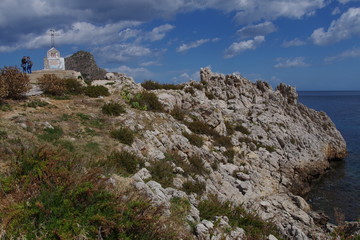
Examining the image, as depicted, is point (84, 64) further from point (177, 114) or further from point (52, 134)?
point (52, 134)

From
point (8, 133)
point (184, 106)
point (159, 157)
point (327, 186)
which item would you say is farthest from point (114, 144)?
point (327, 186)

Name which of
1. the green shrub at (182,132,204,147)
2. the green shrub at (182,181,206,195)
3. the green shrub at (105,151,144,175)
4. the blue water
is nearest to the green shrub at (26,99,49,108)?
the green shrub at (105,151,144,175)

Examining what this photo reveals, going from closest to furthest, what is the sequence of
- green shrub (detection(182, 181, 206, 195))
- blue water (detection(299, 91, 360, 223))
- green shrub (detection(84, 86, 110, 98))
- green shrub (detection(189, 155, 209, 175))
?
green shrub (detection(182, 181, 206, 195))
green shrub (detection(189, 155, 209, 175))
blue water (detection(299, 91, 360, 223))
green shrub (detection(84, 86, 110, 98))

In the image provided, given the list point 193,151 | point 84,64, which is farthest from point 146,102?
point 84,64

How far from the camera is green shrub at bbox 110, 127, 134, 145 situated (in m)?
12.9

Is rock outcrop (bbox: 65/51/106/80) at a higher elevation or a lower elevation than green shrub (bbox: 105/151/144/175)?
higher

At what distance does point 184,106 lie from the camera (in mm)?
23938

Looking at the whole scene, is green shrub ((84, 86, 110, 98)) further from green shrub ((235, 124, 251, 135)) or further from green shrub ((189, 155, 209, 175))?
green shrub ((235, 124, 251, 135))

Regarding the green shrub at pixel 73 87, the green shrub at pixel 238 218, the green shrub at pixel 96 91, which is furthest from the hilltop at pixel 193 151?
the green shrub at pixel 73 87

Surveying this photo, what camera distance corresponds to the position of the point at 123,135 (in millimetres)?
13047

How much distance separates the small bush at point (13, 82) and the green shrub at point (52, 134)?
14.6 ft

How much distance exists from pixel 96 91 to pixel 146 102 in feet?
11.9

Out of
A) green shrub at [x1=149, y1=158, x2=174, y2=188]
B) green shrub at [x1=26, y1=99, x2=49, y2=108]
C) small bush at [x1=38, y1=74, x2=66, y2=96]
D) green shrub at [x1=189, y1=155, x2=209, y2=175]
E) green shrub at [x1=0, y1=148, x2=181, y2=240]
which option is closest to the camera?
green shrub at [x1=0, y1=148, x2=181, y2=240]

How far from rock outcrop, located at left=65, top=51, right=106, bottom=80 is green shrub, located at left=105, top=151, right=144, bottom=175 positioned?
4224 centimetres
